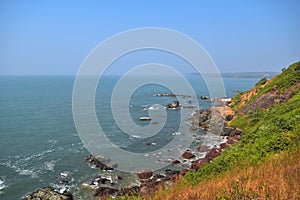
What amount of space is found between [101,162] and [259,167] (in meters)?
16.4

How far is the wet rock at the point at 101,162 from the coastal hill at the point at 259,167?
884 cm

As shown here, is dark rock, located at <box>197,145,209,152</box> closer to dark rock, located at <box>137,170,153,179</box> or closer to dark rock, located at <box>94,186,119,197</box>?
dark rock, located at <box>137,170,153,179</box>

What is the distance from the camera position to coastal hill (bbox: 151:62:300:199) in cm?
429

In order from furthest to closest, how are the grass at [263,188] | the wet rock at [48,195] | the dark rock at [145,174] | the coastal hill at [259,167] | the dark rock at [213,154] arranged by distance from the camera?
the dark rock at [213,154] < the dark rock at [145,174] < the wet rock at [48,195] < the coastal hill at [259,167] < the grass at [263,188]

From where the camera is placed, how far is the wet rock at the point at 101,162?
19844mm

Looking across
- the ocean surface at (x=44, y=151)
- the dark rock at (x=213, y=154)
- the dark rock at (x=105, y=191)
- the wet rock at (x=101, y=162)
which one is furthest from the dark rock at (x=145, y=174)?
the dark rock at (x=213, y=154)

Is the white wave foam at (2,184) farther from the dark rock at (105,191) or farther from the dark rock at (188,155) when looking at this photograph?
the dark rock at (188,155)

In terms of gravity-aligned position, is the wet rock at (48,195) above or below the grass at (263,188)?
below

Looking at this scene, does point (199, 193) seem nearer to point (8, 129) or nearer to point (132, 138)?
point (132, 138)

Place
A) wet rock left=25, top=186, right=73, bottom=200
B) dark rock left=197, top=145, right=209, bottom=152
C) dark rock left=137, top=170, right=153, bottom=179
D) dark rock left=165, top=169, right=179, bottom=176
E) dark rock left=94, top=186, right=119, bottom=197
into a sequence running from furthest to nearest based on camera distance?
dark rock left=197, top=145, right=209, bottom=152 < dark rock left=165, top=169, right=179, bottom=176 < dark rock left=137, top=170, right=153, bottom=179 < dark rock left=94, top=186, right=119, bottom=197 < wet rock left=25, top=186, right=73, bottom=200

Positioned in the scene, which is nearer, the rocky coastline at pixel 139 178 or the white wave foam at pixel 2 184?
the rocky coastline at pixel 139 178

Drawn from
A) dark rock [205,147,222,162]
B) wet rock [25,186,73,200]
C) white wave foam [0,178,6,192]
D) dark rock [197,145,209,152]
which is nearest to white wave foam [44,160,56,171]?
white wave foam [0,178,6,192]

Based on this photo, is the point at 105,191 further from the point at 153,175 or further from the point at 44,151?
the point at 44,151

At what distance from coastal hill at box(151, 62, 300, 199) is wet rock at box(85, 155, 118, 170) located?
8842mm
